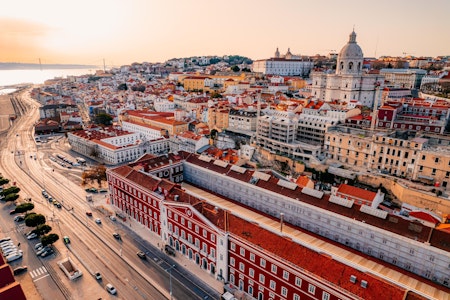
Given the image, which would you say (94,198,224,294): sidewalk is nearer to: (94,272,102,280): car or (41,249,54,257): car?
(94,272,102,280): car

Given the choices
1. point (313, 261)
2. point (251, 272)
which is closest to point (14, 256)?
point (251, 272)

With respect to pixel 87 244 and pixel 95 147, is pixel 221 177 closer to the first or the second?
pixel 87 244

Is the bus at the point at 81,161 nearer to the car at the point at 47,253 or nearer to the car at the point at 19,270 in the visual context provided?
the car at the point at 47,253

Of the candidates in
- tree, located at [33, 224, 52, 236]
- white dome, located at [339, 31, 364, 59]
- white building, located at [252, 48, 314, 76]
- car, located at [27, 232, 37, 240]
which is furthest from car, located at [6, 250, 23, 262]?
white building, located at [252, 48, 314, 76]

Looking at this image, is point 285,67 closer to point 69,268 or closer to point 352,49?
point 352,49

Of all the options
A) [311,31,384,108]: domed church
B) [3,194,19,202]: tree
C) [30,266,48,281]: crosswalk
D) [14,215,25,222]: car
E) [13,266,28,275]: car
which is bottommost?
[30,266,48,281]: crosswalk

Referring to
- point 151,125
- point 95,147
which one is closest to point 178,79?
point 151,125

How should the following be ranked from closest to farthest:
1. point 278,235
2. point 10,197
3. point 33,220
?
point 278,235
point 33,220
point 10,197
